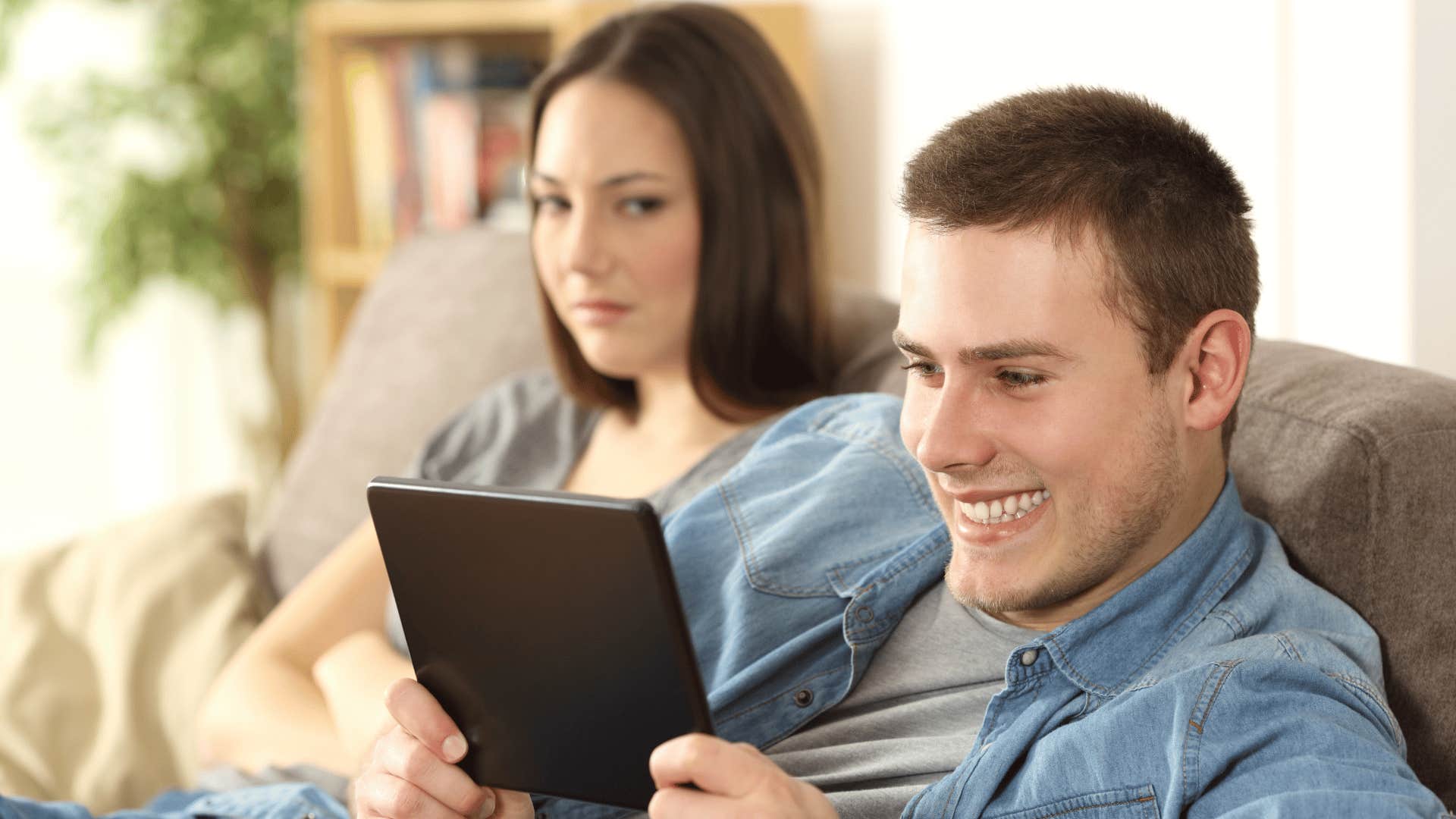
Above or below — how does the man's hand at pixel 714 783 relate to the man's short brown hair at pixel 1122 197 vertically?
below

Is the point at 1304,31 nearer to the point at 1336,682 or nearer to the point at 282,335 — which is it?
the point at 1336,682

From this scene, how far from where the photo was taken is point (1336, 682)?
83 cm

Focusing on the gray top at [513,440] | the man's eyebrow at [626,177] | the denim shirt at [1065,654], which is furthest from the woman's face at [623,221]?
the denim shirt at [1065,654]

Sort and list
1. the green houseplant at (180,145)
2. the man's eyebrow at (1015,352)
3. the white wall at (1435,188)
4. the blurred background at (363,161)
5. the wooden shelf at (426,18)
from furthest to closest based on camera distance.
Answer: the green houseplant at (180,145)
the wooden shelf at (426,18)
the blurred background at (363,161)
the white wall at (1435,188)
the man's eyebrow at (1015,352)

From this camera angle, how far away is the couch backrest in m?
1.85

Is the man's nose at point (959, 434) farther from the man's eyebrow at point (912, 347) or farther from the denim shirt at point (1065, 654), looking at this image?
the denim shirt at point (1065, 654)

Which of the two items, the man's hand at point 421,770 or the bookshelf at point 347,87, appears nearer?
the man's hand at point 421,770

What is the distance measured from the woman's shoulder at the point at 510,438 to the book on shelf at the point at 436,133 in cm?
99

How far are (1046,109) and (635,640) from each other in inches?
18.2

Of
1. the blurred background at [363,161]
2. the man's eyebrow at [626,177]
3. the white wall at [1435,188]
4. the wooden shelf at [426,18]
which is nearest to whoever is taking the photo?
the white wall at [1435,188]

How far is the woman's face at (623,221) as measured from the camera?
1545 millimetres

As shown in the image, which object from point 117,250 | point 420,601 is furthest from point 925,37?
point 117,250

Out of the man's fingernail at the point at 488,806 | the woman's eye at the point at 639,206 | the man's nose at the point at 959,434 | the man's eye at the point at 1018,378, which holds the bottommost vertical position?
the man's fingernail at the point at 488,806

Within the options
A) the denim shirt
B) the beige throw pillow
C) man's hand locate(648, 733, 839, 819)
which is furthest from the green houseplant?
man's hand locate(648, 733, 839, 819)
